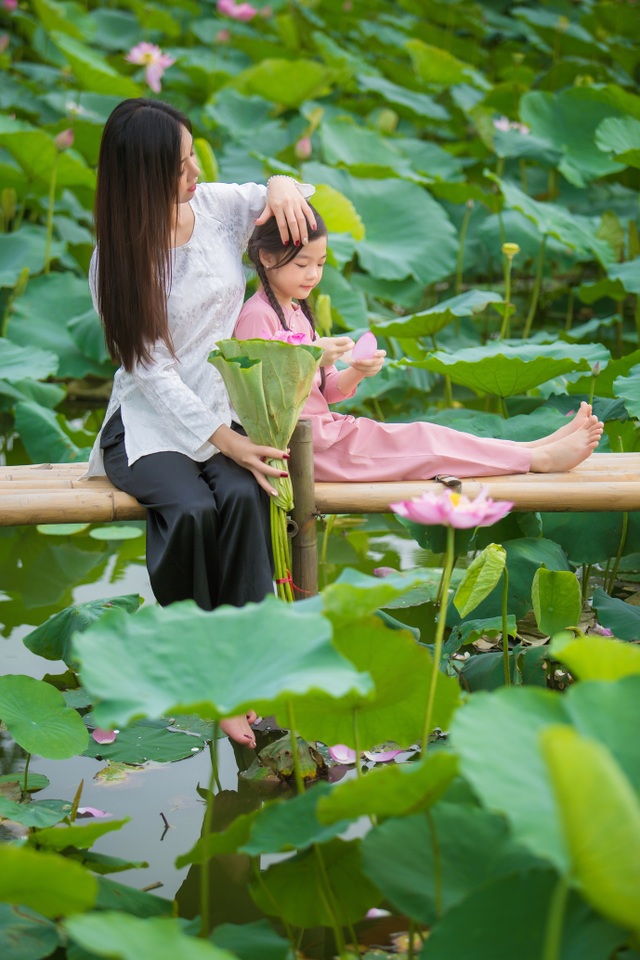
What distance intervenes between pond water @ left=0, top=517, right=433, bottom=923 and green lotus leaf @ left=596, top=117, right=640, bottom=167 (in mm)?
1310

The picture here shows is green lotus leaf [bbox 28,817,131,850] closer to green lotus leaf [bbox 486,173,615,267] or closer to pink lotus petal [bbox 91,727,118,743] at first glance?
pink lotus petal [bbox 91,727,118,743]

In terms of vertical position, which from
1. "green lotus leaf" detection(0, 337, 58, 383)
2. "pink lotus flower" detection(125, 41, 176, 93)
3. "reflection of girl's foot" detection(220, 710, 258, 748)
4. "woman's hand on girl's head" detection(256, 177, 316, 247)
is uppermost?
"woman's hand on girl's head" detection(256, 177, 316, 247)

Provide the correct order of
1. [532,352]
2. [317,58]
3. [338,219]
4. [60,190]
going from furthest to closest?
1. [317,58]
2. [60,190]
3. [338,219]
4. [532,352]

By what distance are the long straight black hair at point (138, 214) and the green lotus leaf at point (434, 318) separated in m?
0.87

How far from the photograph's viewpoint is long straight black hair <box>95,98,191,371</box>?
167 centimetres

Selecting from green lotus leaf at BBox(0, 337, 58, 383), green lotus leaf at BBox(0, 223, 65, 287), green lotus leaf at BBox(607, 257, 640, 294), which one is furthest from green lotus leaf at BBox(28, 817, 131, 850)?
green lotus leaf at BBox(607, 257, 640, 294)

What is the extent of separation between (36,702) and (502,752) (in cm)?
89

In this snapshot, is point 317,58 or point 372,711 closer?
point 372,711

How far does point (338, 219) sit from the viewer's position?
2.93m

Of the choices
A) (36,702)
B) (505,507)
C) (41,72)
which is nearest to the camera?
(505,507)

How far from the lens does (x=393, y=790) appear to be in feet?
3.42

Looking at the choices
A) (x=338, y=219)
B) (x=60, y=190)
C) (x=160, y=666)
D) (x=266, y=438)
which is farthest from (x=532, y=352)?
(x=60, y=190)

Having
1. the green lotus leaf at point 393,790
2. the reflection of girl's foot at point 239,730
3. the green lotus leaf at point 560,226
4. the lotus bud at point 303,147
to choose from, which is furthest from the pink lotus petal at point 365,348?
the lotus bud at point 303,147

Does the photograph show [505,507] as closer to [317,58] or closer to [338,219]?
[338,219]
